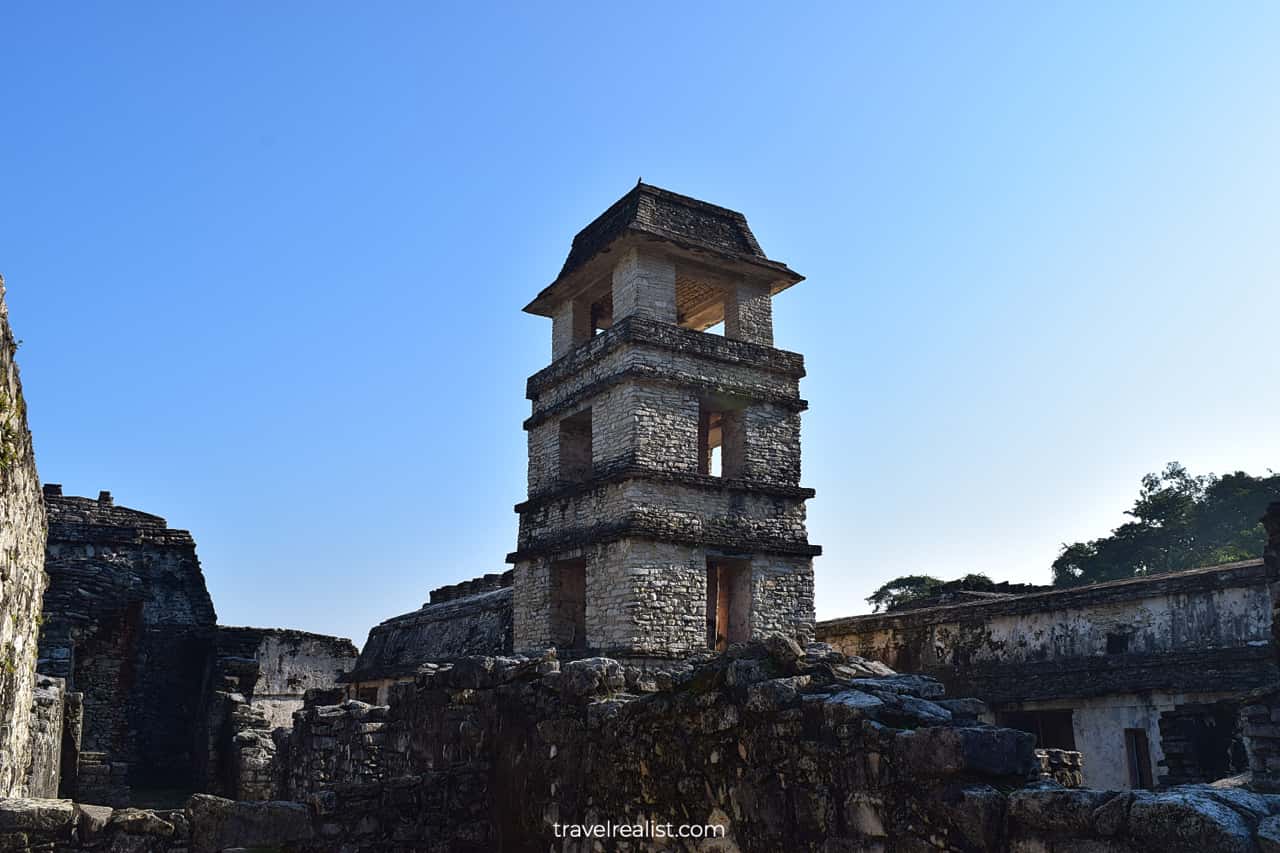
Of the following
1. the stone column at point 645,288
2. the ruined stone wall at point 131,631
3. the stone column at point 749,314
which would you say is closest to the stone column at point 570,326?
the stone column at point 645,288

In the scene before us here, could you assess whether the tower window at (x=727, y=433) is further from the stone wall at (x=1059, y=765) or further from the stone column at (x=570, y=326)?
the stone wall at (x=1059, y=765)

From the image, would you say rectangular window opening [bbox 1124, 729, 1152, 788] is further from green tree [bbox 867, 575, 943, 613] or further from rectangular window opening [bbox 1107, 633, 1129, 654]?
green tree [bbox 867, 575, 943, 613]

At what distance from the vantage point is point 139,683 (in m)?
18.1

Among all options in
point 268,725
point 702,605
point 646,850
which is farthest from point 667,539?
point 646,850

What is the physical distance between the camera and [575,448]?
20.9 metres

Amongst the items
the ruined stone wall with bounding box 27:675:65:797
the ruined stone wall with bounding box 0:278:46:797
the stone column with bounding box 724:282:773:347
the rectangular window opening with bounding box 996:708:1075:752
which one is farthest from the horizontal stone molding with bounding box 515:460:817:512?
the ruined stone wall with bounding box 0:278:46:797

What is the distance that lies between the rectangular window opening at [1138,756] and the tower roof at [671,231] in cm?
1018

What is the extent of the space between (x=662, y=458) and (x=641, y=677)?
10807 millimetres

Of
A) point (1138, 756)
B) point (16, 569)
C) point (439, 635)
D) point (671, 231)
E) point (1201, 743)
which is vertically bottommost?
point (1138, 756)

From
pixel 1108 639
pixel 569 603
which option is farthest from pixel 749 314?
pixel 1108 639

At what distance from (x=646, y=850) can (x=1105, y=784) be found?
11972 millimetres

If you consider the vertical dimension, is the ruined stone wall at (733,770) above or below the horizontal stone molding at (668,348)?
below

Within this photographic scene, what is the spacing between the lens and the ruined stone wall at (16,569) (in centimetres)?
622

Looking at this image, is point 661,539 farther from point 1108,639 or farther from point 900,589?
point 900,589
